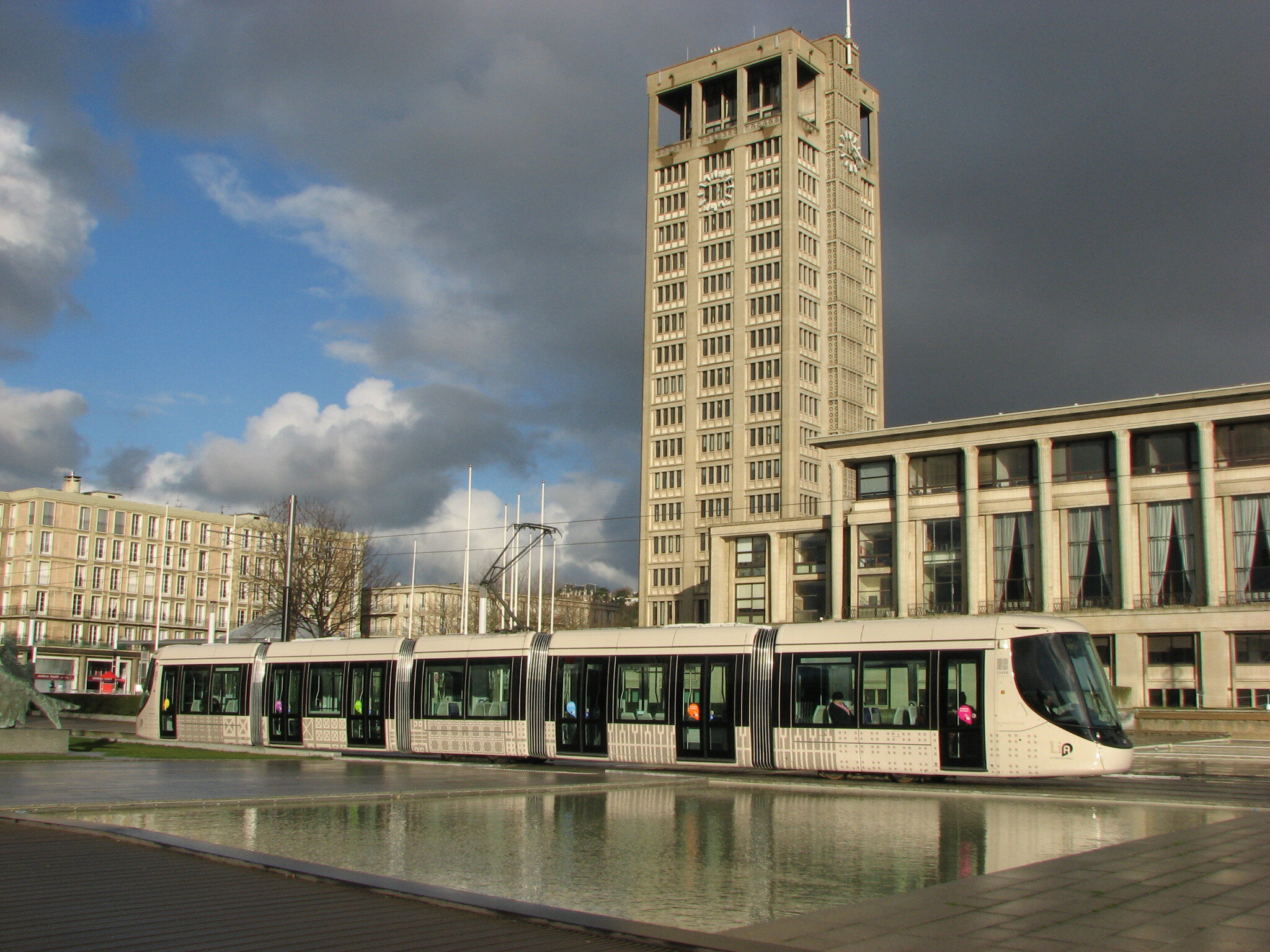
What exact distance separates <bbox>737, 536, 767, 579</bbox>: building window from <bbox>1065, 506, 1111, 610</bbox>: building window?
83.7 feet

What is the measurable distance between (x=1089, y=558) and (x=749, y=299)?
57175mm

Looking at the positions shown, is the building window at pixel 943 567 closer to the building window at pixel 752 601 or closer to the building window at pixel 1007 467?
the building window at pixel 1007 467

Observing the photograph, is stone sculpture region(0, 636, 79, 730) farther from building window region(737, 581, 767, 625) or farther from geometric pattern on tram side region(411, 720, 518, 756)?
building window region(737, 581, 767, 625)

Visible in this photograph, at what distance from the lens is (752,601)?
294ft

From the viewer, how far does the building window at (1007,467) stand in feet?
230

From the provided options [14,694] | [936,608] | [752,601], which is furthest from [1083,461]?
[14,694]

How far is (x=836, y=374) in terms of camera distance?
118875 mm

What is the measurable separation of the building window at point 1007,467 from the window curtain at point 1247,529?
1151cm

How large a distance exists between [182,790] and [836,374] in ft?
349

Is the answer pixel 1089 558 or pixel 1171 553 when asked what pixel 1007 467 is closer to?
pixel 1089 558

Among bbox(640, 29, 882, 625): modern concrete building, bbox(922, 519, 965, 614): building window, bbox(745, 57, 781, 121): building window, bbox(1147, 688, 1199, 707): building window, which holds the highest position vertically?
bbox(745, 57, 781, 121): building window

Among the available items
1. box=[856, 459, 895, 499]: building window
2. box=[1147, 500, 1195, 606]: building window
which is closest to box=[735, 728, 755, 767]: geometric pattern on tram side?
box=[1147, 500, 1195, 606]: building window

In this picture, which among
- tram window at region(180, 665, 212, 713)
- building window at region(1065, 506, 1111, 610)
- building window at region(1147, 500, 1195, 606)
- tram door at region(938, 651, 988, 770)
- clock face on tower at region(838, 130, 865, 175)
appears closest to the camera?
tram door at region(938, 651, 988, 770)

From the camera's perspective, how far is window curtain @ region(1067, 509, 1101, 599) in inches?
2640
